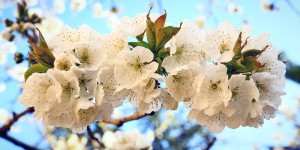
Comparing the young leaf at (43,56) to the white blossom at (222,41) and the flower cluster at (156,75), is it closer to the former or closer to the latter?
the flower cluster at (156,75)

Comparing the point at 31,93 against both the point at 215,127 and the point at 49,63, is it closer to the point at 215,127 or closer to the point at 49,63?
the point at 49,63

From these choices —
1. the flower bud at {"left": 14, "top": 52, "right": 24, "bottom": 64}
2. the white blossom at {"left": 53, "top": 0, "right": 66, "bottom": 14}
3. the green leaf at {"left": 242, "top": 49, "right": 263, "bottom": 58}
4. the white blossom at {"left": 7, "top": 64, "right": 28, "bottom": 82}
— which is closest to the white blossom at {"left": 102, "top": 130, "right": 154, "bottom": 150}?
the flower bud at {"left": 14, "top": 52, "right": 24, "bottom": 64}

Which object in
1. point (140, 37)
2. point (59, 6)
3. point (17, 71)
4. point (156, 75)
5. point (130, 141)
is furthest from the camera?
point (59, 6)

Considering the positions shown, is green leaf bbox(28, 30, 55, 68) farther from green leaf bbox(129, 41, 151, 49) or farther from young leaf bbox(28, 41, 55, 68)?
green leaf bbox(129, 41, 151, 49)

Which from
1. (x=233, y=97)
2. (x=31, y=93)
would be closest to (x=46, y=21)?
(x=31, y=93)

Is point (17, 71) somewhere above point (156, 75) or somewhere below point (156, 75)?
below

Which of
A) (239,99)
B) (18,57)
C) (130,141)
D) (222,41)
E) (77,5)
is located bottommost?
(77,5)

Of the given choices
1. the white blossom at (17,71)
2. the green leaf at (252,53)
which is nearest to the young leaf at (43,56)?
the green leaf at (252,53)

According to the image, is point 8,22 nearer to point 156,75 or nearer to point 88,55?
point 88,55

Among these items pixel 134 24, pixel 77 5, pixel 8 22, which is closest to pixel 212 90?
pixel 134 24
